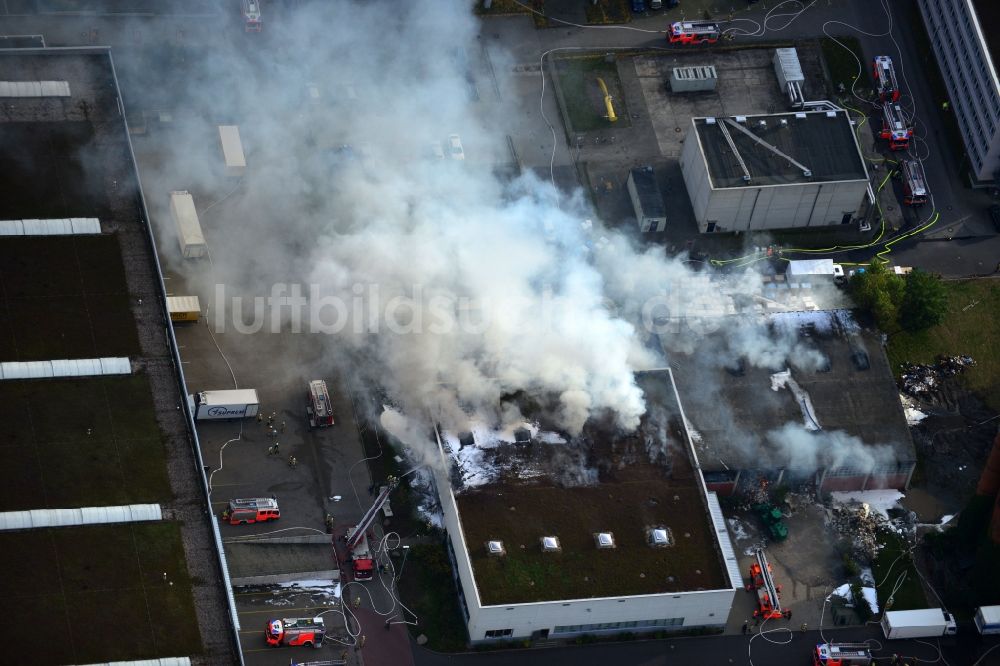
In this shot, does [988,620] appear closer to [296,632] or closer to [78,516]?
[296,632]

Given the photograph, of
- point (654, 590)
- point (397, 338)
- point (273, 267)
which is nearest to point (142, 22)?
point (273, 267)

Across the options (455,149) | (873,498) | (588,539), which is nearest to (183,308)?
(455,149)

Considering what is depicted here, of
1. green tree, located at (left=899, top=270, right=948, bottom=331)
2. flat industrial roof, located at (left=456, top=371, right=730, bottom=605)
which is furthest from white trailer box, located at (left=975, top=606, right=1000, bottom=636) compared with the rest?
green tree, located at (left=899, top=270, right=948, bottom=331)

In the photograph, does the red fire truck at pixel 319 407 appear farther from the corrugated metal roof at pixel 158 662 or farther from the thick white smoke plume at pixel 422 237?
A: the corrugated metal roof at pixel 158 662

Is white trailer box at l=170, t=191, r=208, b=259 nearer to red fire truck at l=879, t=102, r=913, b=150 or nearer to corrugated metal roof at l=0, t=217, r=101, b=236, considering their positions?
corrugated metal roof at l=0, t=217, r=101, b=236

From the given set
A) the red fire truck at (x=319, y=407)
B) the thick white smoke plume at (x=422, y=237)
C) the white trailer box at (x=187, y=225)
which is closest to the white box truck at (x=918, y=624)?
the thick white smoke plume at (x=422, y=237)
